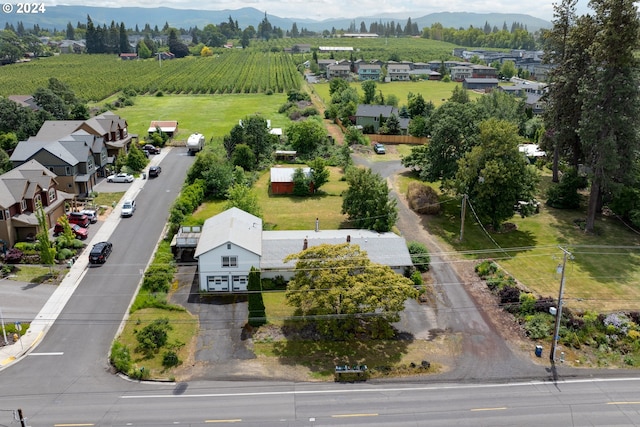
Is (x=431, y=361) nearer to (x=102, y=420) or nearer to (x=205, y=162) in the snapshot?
(x=102, y=420)

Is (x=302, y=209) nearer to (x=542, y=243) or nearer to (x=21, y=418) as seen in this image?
(x=542, y=243)

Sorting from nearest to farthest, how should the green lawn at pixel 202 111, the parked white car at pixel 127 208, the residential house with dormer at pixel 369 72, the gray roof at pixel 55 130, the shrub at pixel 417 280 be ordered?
1. the shrub at pixel 417 280
2. the parked white car at pixel 127 208
3. the gray roof at pixel 55 130
4. the green lawn at pixel 202 111
5. the residential house with dormer at pixel 369 72

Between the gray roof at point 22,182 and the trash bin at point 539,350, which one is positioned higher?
the gray roof at point 22,182

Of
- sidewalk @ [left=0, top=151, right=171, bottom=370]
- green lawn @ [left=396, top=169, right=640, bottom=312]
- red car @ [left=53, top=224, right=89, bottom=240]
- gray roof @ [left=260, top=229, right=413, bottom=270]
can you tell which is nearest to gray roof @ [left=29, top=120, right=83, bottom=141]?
sidewalk @ [left=0, top=151, right=171, bottom=370]

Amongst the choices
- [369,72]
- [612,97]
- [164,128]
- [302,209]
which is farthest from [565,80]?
[369,72]

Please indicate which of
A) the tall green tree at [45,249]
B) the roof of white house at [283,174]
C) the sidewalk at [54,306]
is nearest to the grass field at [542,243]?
the roof of white house at [283,174]

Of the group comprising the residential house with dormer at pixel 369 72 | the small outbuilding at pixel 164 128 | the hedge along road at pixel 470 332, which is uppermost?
the residential house with dormer at pixel 369 72

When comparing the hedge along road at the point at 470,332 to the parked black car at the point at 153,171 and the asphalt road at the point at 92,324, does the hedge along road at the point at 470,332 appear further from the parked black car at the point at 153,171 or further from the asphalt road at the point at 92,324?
the parked black car at the point at 153,171
